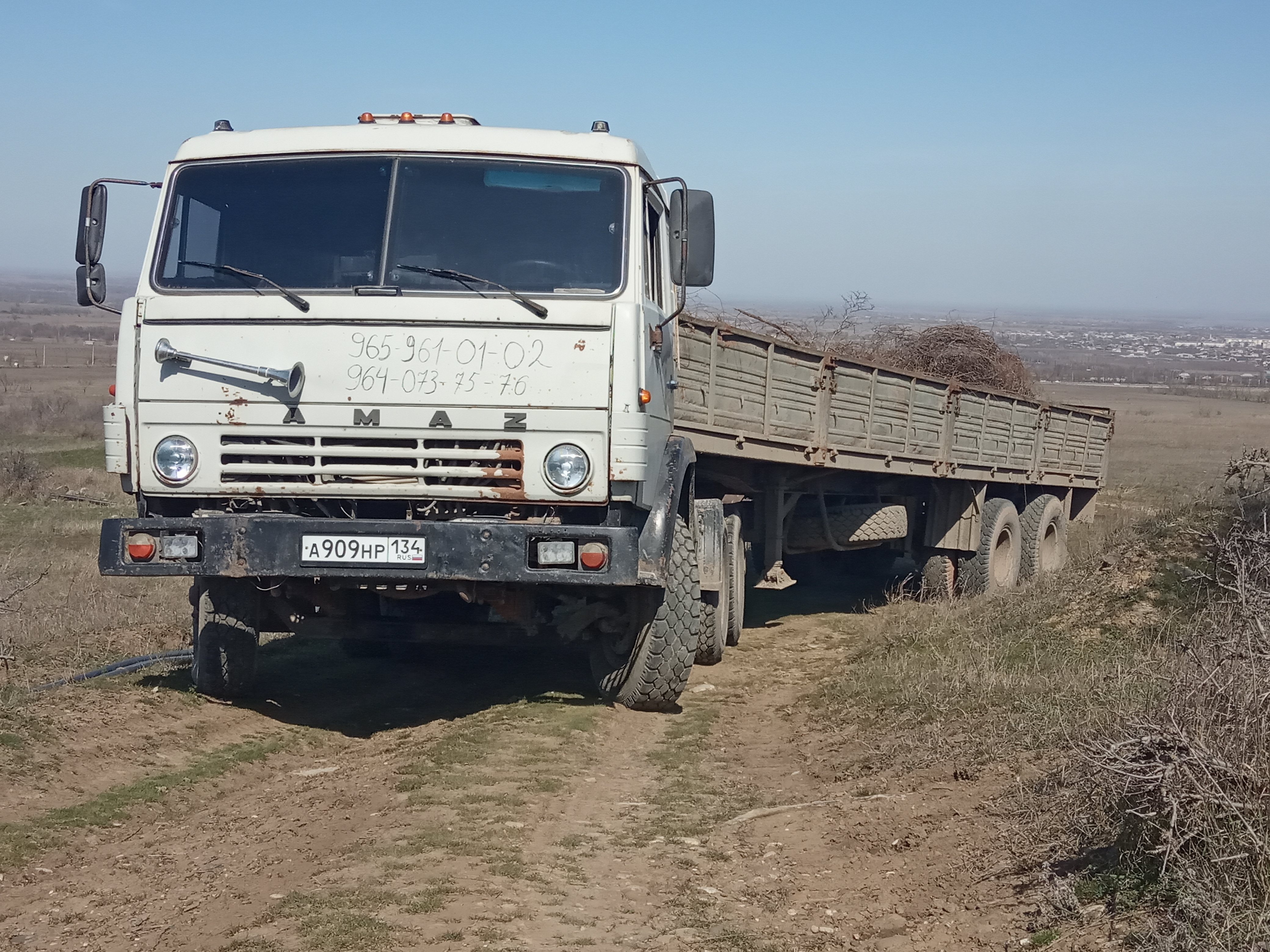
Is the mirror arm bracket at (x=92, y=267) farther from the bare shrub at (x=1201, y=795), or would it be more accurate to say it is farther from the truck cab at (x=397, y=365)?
the bare shrub at (x=1201, y=795)

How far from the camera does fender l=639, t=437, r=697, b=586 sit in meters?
6.04

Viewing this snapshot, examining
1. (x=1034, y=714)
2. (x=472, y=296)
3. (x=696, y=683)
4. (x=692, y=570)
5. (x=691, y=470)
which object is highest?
(x=472, y=296)

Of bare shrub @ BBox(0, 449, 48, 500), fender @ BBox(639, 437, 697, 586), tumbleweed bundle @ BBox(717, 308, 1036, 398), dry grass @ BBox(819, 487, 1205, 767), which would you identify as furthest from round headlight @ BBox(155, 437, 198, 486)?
bare shrub @ BBox(0, 449, 48, 500)

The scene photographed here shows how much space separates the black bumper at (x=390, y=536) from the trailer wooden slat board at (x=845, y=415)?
2.47 metres

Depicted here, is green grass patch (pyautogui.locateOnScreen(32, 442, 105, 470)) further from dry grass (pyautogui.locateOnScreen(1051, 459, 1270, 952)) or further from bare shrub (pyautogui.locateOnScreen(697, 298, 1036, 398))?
dry grass (pyautogui.locateOnScreen(1051, 459, 1270, 952))

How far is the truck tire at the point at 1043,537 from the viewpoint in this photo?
1375cm

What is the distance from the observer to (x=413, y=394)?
589cm

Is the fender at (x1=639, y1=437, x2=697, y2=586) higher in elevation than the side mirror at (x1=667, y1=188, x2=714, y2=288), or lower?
lower

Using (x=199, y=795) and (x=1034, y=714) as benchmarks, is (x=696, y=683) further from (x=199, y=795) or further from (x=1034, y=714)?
(x=199, y=795)

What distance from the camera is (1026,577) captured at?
43.5 feet

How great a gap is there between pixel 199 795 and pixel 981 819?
344 cm

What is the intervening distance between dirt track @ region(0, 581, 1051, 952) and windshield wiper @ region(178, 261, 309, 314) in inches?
86.3

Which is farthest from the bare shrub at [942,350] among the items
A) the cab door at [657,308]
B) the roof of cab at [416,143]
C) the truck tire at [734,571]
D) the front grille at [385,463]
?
the front grille at [385,463]

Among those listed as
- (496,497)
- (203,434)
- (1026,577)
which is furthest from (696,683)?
(1026,577)
